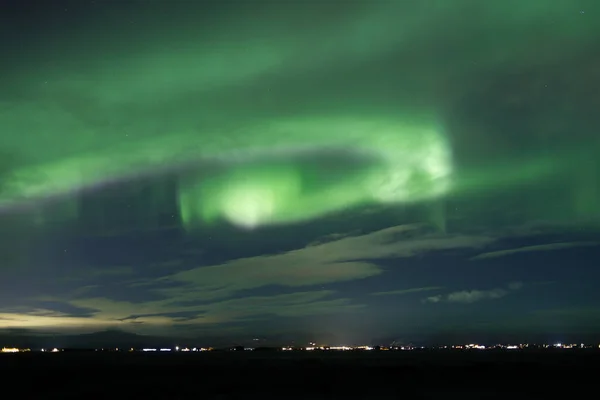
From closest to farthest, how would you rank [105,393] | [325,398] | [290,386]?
[325,398]
[105,393]
[290,386]

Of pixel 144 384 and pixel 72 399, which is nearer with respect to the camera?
pixel 72 399

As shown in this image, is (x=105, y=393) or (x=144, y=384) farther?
(x=144, y=384)

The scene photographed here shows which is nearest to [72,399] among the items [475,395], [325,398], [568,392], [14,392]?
[14,392]

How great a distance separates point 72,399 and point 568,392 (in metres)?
52.2

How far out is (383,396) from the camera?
59.7 m

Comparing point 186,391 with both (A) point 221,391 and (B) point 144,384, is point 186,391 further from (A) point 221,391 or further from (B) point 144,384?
(B) point 144,384

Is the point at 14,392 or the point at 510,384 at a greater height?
the point at 14,392

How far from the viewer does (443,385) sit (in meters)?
76.4

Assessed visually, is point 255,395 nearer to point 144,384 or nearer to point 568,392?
point 144,384

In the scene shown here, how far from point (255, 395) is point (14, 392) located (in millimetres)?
26060

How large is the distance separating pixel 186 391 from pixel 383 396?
2158 centimetres

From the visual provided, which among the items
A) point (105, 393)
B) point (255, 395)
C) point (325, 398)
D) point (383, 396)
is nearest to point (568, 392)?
point (383, 396)

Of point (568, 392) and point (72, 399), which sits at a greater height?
point (72, 399)

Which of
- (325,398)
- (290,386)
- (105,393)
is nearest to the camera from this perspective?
(325,398)
